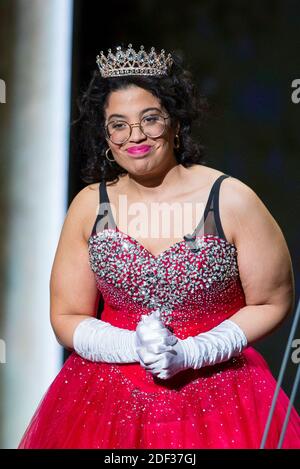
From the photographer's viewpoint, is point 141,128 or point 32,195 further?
point 32,195

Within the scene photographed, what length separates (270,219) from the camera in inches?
87.2

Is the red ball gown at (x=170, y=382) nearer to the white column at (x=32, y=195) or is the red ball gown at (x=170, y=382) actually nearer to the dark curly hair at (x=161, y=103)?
the dark curly hair at (x=161, y=103)

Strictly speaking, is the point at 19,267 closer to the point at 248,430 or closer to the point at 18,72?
the point at 18,72

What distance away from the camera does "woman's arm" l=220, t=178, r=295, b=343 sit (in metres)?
2.18

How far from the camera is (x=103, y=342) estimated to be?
85.9 inches

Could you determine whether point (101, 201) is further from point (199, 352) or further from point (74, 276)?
point (199, 352)

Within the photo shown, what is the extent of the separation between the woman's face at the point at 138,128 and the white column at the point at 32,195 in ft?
2.15

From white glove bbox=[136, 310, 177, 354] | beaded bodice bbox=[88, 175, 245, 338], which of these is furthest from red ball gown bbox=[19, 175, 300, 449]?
white glove bbox=[136, 310, 177, 354]

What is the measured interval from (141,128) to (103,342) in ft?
1.30

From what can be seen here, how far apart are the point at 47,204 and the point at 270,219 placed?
83 cm

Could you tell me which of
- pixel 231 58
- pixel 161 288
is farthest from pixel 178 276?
pixel 231 58

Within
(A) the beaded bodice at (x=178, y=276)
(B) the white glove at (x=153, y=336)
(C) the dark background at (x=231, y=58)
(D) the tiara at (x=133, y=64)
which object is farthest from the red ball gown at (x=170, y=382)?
(C) the dark background at (x=231, y=58)
